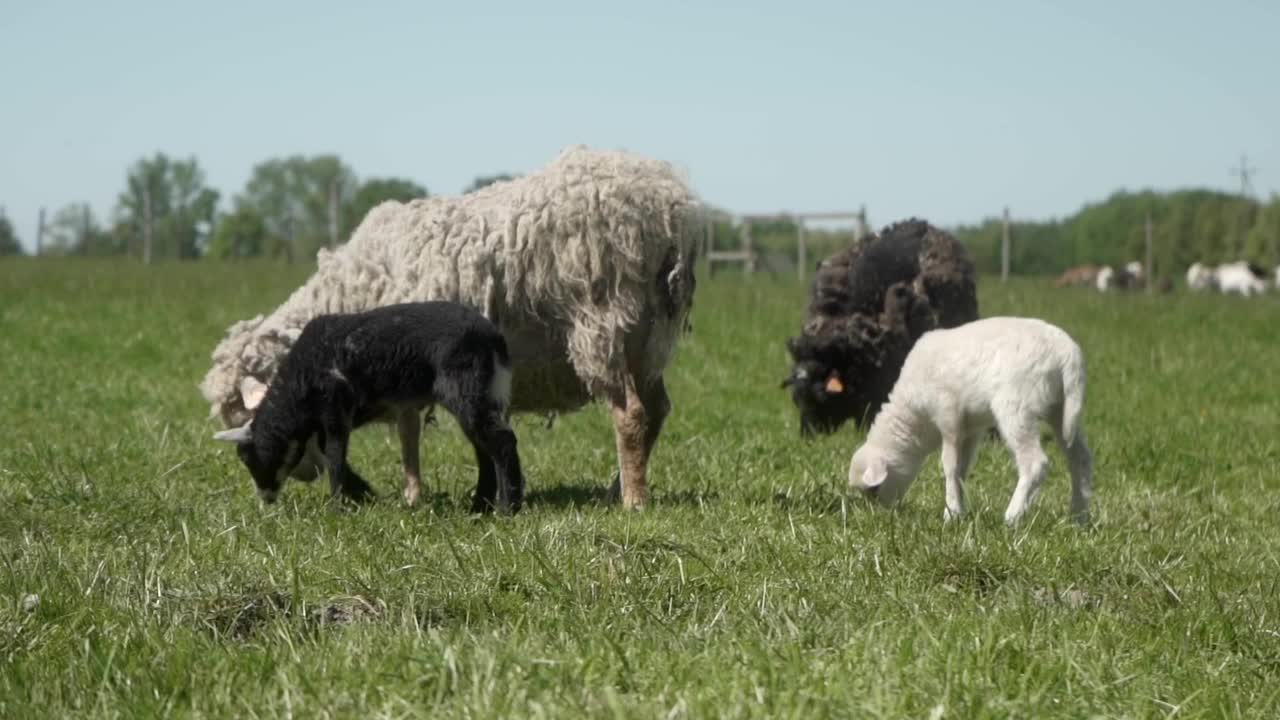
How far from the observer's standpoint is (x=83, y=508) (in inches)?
242

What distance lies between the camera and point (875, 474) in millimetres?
6723

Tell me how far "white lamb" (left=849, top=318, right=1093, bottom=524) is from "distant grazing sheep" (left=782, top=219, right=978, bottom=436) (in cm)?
291

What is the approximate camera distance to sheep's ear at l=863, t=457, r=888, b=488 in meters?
6.71

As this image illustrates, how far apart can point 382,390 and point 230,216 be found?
301ft

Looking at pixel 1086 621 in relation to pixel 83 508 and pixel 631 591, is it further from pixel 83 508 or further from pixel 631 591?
pixel 83 508

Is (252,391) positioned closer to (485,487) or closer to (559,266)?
(485,487)

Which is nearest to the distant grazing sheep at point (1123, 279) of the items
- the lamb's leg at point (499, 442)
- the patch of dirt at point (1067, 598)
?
the lamb's leg at point (499, 442)

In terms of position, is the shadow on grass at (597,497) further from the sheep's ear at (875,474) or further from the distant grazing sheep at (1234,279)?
the distant grazing sheep at (1234,279)

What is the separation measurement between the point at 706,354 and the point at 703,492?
25.0ft

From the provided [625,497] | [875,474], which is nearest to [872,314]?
[875,474]

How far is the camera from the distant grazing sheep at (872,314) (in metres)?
9.88

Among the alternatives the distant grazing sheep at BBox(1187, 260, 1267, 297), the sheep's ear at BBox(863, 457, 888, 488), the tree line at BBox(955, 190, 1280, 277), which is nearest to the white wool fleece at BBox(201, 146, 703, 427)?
the sheep's ear at BBox(863, 457, 888, 488)

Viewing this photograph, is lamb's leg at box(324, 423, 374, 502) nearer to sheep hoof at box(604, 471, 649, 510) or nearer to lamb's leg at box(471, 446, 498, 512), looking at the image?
lamb's leg at box(471, 446, 498, 512)

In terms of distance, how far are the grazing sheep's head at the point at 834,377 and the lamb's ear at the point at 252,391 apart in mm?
4154
